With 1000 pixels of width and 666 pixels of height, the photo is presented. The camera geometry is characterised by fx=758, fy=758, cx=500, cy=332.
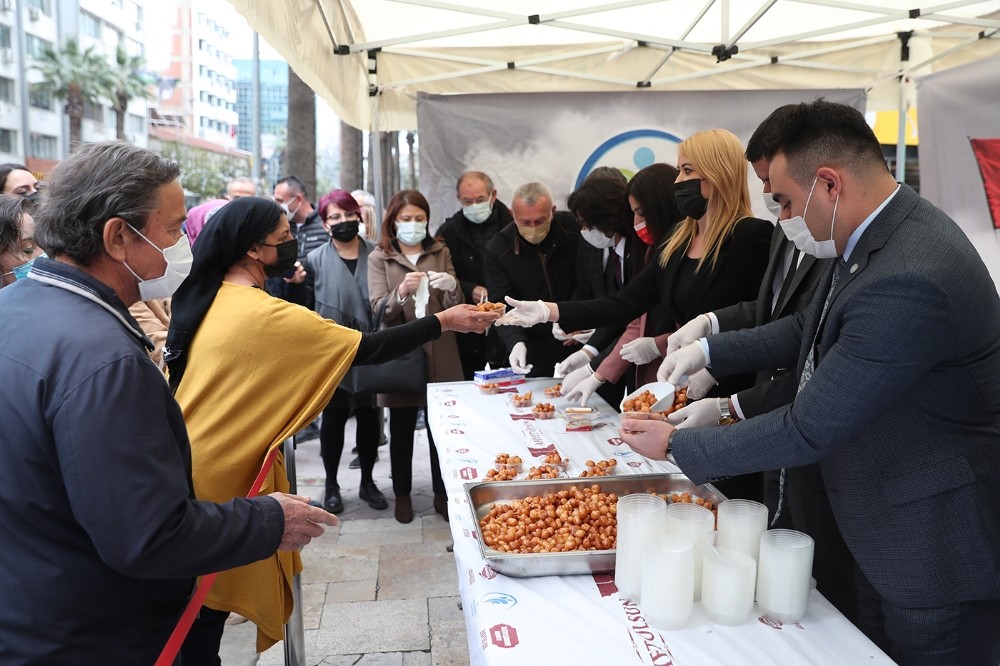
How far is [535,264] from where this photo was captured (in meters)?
4.59

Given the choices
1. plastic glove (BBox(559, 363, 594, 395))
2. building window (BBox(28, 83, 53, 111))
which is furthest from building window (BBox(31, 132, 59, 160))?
plastic glove (BBox(559, 363, 594, 395))

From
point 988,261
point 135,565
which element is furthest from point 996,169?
point 135,565

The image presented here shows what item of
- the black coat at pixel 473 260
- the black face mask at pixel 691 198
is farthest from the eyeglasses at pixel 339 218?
the black face mask at pixel 691 198

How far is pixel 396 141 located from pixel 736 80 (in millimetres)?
13746

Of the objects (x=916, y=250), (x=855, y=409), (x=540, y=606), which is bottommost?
(x=540, y=606)

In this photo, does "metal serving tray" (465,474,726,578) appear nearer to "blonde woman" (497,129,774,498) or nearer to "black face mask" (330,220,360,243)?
"blonde woman" (497,129,774,498)

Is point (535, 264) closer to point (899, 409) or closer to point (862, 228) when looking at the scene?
point (862, 228)

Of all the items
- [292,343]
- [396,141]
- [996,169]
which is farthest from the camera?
[396,141]

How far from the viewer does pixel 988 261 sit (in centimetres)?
544

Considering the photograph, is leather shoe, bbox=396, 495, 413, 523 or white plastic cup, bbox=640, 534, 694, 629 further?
leather shoe, bbox=396, 495, 413, 523

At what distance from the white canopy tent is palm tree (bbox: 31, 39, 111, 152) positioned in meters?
32.0

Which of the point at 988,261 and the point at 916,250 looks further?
the point at 988,261

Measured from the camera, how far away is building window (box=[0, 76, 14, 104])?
32944 mm

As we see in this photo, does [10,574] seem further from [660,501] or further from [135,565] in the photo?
[660,501]
